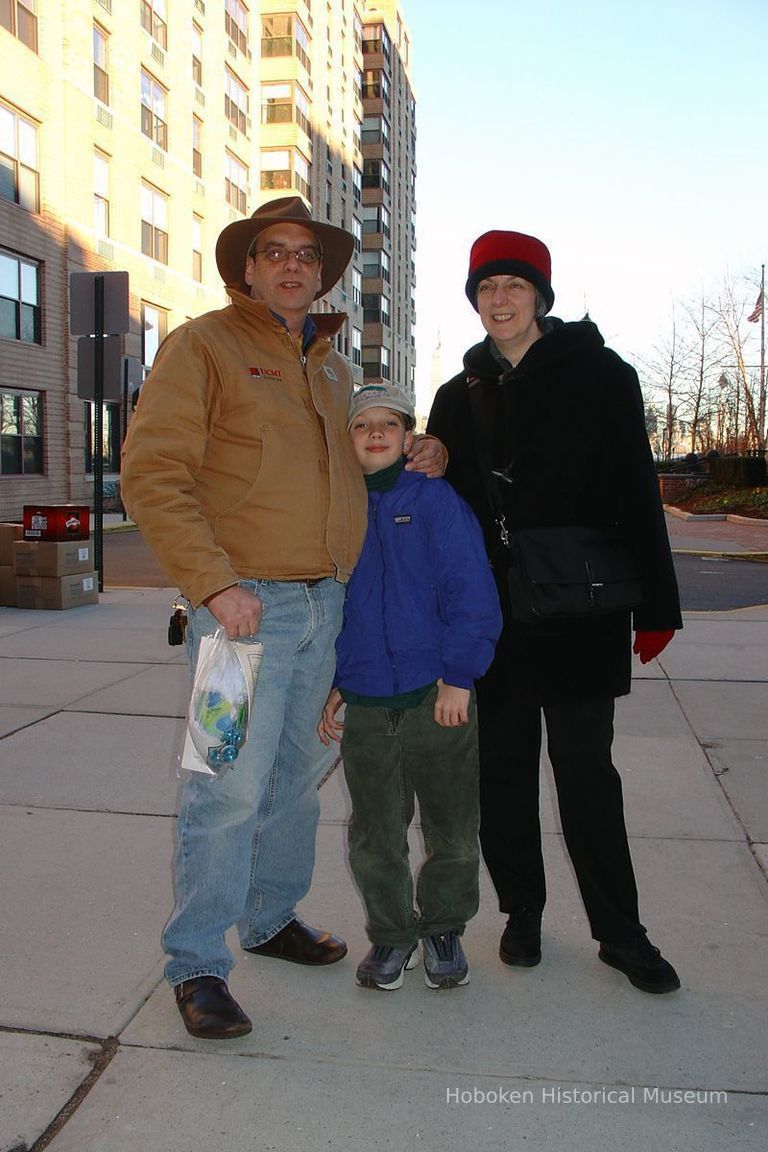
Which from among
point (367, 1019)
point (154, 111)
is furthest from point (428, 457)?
point (154, 111)

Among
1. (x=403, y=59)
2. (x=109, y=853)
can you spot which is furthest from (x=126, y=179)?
(x=403, y=59)

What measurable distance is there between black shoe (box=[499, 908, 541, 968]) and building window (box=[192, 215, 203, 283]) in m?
30.8

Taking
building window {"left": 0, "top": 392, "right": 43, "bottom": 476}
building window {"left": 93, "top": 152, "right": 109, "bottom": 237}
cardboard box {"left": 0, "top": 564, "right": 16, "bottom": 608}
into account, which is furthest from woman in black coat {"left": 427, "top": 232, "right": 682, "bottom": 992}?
building window {"left": 93, "top": 152, "right": 109, "bottom": 237}

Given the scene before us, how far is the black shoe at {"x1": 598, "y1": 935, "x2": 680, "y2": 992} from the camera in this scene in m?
2.77

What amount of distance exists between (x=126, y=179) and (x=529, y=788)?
2683 centimetres

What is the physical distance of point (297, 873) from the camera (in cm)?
302

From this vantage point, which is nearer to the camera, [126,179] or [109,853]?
[109,853]

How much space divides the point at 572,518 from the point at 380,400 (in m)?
0.65

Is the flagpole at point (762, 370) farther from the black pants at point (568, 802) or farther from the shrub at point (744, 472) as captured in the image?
the black pants at point (568, 802)

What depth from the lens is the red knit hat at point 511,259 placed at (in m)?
2.89

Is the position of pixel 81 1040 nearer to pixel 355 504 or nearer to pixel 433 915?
pixel 433 915

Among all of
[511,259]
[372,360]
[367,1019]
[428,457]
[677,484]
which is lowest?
[367,1019]

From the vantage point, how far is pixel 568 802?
9.59ft

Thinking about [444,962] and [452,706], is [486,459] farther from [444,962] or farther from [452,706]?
[444,962]
